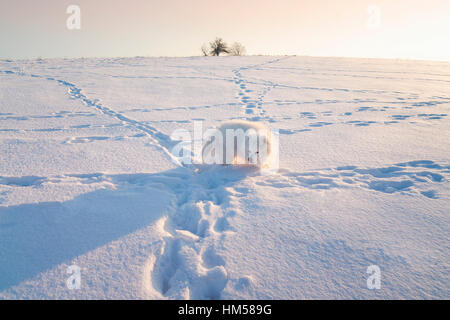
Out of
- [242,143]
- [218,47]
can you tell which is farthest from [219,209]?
[218,47]

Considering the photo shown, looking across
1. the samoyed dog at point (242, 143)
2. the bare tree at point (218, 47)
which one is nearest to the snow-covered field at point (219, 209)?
the samoyed dog at point (242, 143)

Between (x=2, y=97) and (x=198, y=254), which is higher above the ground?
(x=2, y=97)

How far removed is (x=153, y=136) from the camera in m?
4.64

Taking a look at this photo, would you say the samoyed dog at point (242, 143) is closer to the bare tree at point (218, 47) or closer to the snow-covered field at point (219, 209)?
the snow-covered field at point (219, 209)

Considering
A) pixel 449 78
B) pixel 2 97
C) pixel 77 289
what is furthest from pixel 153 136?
pixel 449 78

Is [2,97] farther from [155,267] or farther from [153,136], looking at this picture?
[155,267]

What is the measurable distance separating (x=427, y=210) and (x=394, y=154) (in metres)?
1.57

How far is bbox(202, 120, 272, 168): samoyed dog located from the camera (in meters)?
3.26

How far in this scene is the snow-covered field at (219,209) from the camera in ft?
5.78

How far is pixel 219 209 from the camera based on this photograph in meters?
2.63

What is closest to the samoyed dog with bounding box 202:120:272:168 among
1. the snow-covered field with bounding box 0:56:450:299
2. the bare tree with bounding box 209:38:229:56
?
the snow-covered field with bounding box 0:56:450:299

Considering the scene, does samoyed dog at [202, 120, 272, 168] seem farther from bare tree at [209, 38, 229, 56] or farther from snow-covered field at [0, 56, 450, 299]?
bare tree at [209, 38, 229, 56]

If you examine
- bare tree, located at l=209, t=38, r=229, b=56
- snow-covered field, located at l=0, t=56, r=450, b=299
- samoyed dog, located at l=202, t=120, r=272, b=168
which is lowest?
snow-covered field, located at l=0, t=56, r=450, b=299

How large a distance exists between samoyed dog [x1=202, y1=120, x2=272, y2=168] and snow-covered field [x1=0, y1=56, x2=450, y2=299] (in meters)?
0.21
